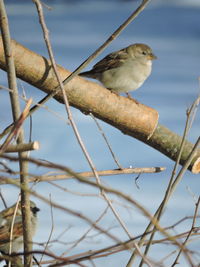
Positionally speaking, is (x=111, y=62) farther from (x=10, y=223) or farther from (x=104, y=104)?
(x=10, y=223)

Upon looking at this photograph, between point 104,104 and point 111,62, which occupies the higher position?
point 111,62

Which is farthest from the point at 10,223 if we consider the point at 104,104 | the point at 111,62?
the point at 111,62

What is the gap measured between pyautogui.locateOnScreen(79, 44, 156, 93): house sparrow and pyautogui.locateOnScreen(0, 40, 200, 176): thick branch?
541mm

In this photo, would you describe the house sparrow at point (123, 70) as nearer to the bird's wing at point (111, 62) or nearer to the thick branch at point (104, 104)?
the bird's wing at point (111, 62)

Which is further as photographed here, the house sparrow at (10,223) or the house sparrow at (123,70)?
the house sparrow at (123,70)

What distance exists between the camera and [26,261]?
1984mm

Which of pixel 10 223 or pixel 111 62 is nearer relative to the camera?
pixel 10 223

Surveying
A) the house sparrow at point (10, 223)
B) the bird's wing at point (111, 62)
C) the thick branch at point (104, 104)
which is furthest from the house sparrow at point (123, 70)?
the house sparrow at point (10, 223)

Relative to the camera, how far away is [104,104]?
2721 millimetres

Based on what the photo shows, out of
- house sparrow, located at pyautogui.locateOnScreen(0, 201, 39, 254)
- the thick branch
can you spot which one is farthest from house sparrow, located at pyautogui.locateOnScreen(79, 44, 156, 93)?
house sparrow, located at pyautogui.locateOnScreen(0, 201, 39, 254)

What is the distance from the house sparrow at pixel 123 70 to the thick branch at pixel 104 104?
541 millimetres

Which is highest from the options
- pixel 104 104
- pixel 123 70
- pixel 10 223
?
pixel 123 70

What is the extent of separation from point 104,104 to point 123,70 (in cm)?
97

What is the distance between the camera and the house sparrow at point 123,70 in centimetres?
351
